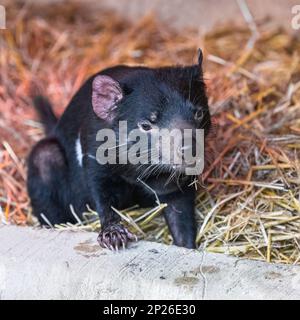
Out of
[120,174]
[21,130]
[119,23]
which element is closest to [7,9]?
[119,23]

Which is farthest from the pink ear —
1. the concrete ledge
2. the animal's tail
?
the animal's tail

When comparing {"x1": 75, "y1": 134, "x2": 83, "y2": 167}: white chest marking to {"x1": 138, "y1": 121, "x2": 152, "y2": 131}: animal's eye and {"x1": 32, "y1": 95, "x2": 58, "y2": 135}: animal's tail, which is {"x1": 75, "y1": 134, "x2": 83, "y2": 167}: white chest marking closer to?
{"x1": 32, "y1": 95, "x2": 58, "y2": 135}: animal's tail

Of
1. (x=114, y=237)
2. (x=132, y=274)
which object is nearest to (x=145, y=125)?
(x=114, y=237)

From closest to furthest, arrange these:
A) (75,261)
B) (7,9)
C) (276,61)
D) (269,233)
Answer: (75,261) < (269,233) < (276,61) < (7,9)

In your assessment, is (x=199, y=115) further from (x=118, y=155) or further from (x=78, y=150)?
(x=78, y=150)

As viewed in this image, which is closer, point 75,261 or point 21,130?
point 75,261

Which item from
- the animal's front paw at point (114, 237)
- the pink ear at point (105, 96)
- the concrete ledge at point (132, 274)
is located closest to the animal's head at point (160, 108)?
the pink ear at point (105, 96)

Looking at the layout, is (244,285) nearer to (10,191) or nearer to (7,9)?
(10,191)

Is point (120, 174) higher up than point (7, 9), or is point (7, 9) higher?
point (7, 9)

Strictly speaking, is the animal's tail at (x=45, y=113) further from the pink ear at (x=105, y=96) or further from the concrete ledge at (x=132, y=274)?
the concrete ledge at (x=132, y=274)
